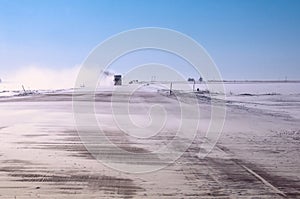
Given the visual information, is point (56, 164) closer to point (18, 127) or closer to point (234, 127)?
point (18, 127)

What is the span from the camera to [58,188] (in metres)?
7.49

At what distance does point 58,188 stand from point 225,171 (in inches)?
139

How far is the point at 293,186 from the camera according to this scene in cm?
795

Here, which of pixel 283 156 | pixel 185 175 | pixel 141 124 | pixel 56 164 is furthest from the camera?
pixel 141 124

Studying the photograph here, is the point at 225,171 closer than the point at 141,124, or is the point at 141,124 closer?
the point at 225,171

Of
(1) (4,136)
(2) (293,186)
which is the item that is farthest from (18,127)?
(2) (293,186)

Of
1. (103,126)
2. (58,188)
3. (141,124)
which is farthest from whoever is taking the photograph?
(141,124)

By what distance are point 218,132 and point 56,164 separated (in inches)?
330

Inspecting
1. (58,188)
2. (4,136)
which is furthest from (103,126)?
(58,188)

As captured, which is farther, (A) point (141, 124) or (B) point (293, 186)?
(A) point (141, 124)

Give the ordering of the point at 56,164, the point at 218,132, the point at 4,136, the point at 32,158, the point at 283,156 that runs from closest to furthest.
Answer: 1. the point at 56,164
2. the point at 32,158
3. the point at 283,156
4. the point at 4,136
5. the point at 218,132

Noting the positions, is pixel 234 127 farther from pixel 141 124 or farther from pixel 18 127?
pixel 18 127

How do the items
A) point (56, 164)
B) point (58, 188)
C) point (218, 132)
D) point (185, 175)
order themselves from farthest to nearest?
point (218, 132)
point (56, 164)
point (185, 175)
point (58, 188)

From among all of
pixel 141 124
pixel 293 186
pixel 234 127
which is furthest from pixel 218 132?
pixel 293 186
